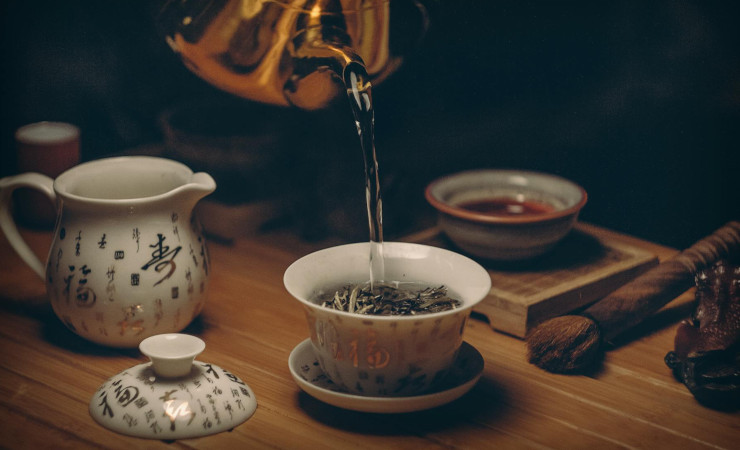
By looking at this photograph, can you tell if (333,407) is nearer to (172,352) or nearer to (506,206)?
(172,352)

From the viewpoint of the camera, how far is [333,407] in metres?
0.73

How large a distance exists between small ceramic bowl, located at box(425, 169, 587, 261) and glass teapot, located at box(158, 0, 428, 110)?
0.18m

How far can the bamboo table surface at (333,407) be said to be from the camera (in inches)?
26.9

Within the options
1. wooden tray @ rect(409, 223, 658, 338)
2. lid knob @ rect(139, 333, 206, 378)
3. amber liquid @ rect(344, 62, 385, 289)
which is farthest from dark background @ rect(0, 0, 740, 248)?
lid knob @ rect(139, 333, 206, 378)

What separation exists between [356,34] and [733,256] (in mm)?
484

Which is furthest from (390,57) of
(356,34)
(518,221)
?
(518,221)

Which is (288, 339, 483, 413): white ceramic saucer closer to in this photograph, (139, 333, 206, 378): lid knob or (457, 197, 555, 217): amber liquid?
(139, 333, 206, 378): lid knob

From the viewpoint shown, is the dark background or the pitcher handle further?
the dark background

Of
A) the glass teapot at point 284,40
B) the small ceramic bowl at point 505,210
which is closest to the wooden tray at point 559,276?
the small ceramic bowl at point 505,210

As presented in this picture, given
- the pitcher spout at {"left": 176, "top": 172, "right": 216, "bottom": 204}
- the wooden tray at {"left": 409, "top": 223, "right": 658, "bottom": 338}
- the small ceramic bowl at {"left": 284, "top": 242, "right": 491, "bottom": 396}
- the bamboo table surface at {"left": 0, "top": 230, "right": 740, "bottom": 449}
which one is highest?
the pitcher spout at {"left": 176, "top": 172, "right": 216, "bottom": 204}

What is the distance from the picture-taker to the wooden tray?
2.84ft

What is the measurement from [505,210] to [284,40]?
34cm

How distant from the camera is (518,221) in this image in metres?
0.88

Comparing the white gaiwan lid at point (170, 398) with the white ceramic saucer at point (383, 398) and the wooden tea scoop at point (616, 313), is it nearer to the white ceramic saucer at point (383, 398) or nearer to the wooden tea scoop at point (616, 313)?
the white ceramic saucer at point (383, 398)
